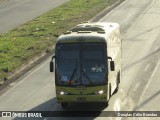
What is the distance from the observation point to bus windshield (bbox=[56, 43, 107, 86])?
67.7ft

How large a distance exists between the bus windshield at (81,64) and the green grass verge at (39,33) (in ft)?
25.3

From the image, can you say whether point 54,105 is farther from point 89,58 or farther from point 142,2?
point 142,2

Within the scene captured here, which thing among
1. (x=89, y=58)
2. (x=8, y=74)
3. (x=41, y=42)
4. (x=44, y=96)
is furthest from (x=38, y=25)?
(x=89, y=58)

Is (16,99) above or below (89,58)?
below

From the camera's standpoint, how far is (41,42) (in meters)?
36.8

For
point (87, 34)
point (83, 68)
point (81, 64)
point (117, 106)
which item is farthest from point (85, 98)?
point (87, 34)

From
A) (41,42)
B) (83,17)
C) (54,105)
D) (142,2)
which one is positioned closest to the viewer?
(54,105)

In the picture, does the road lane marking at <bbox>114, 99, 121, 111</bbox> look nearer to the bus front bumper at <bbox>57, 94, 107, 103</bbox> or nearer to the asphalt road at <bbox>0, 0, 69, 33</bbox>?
the bus front bumper at <bbox>57, 94, 107, 103</bbox>

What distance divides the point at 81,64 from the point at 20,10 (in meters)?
41.1

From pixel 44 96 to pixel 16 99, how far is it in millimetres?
1323

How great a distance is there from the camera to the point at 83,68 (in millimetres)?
20734

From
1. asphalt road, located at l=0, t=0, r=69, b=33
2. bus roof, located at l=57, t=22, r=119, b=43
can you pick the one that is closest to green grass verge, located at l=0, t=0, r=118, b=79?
asphalt road, located at l=0, t=0, r=69, b=33

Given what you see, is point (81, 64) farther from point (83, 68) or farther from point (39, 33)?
point (39, 33)

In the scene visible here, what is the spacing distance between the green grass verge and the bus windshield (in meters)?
7.70
